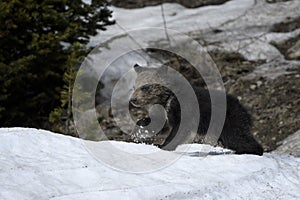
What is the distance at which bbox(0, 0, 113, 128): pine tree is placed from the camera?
6461 millimetres

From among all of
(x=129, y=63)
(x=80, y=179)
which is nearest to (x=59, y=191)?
(x=80, y=179)

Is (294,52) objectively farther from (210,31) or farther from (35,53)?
(35,53)

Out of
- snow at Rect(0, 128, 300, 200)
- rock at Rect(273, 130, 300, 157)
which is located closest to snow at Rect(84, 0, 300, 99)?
rock at Rect(273, 130, 300, 157)

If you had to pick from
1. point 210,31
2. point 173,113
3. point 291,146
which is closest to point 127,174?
point 173,113

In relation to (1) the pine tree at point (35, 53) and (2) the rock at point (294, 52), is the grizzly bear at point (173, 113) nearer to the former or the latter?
(1) the pine tree at point (35, 53)

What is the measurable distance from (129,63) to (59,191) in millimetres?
5715

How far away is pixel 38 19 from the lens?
6.93 meters

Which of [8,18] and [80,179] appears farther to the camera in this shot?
[8,18]

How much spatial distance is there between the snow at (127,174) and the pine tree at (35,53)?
81.1 inches

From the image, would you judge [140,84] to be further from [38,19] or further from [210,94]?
[38,19]

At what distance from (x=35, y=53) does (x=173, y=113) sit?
3.20 meters

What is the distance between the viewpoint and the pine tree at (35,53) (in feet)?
21.2

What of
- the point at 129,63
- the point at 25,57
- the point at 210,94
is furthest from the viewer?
the point at 129,63

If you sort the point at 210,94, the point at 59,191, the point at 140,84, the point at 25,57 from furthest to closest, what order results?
the point at 25,57, the point at 210,94, the point at 140,84, the point at 59,191
